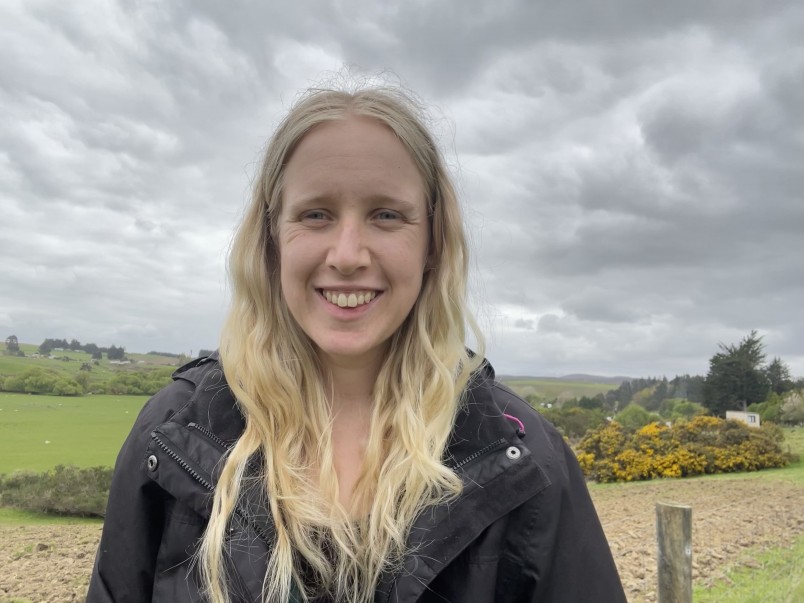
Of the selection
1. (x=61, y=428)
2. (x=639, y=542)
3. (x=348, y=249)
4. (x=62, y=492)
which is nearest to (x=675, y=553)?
(x=348, y=249)

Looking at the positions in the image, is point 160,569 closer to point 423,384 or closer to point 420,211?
point 423,384

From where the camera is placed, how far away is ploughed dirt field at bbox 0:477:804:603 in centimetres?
702

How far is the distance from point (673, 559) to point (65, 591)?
7.35 metres

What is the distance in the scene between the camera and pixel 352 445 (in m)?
1.68

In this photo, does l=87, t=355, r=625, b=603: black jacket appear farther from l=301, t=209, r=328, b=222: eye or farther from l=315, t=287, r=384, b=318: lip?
l=301, t=209, r=328, b=222: eye

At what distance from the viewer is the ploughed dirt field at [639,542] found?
7016 millimetres

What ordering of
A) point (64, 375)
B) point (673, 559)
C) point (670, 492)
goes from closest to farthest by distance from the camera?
1. point (673, 559)
2. point (670, 492)
3. point (64, 375)

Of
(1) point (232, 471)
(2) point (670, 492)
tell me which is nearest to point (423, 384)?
(1) point (232, 471)

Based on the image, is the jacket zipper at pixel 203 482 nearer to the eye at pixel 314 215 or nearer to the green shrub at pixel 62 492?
the eye at pixel 314 215

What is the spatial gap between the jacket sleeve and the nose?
0.70m

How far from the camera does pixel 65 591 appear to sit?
23.1ft

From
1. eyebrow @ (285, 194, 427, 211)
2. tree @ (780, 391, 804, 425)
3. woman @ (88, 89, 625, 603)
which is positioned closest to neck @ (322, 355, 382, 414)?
woman @ (88, 89, 625, 603)

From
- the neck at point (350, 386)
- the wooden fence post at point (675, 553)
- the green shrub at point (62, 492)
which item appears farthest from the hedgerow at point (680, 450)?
the neck at point (350, 386)

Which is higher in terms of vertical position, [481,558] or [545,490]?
[545,490]
